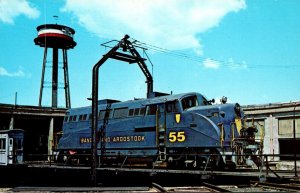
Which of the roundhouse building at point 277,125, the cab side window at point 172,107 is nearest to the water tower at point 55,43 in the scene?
the roundhouse building at point 277,125

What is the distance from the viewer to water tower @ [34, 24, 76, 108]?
46.7 metres

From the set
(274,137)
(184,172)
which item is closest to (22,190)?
(184,172)

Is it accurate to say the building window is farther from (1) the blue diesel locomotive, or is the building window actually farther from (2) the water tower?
(2) the water tower

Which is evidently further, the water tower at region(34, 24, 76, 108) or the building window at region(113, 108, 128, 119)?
the water tower at region(34, 24, 76, 108)

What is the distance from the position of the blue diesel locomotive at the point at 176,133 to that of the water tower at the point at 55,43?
2563 cm

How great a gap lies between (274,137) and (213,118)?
1925cm

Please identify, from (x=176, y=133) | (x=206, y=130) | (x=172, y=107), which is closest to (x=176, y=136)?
(x=176, y=133)

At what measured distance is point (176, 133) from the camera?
18.4 metres

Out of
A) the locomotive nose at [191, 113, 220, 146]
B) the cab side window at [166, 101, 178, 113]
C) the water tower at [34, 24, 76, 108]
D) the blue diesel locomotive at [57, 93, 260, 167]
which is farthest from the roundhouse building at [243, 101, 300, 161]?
the water tower at [34, 24, 76, 108]

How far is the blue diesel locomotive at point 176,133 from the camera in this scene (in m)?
17.0

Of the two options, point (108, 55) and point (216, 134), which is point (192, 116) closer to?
point (216, 134)

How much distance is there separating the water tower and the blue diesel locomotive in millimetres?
25629

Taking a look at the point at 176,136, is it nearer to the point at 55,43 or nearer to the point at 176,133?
the point at 176,133

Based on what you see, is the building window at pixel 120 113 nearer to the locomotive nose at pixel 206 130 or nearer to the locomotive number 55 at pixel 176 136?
the locomotive number 55 at pixel 176 136
